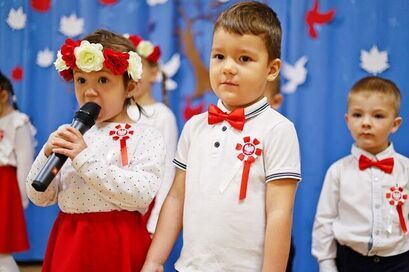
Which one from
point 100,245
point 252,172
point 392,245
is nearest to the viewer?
point 252,172

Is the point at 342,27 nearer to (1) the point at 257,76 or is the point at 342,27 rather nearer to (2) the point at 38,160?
(1) the point at 257,76

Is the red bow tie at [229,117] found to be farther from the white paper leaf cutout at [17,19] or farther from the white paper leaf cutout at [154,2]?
the white paper leaf cutout at [17,19]

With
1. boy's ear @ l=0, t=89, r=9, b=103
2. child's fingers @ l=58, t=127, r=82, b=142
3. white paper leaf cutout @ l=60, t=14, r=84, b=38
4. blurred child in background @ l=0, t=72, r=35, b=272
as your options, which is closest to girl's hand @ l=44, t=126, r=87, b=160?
child's fingers @ l=58, t=127, r=82, b=142

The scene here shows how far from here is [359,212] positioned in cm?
216

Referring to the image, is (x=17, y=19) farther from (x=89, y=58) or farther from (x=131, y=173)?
(x=131, y=173)

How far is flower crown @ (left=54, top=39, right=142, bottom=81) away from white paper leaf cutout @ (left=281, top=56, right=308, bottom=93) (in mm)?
1310

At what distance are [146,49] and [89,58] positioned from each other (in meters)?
1.27

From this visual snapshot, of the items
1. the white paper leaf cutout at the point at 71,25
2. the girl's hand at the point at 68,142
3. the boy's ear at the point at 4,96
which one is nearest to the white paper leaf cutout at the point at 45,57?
the white paper leaf cutout at the point at 71,25

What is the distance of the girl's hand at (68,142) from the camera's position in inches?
53.1

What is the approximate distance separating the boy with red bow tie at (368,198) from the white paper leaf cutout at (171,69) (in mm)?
1057

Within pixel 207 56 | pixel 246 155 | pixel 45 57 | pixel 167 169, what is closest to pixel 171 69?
pixel 207 56

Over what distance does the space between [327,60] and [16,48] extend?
188 centimetres

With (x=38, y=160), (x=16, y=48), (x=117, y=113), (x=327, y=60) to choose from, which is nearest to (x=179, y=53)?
(x=327, y=60)

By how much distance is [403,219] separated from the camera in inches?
83.3
